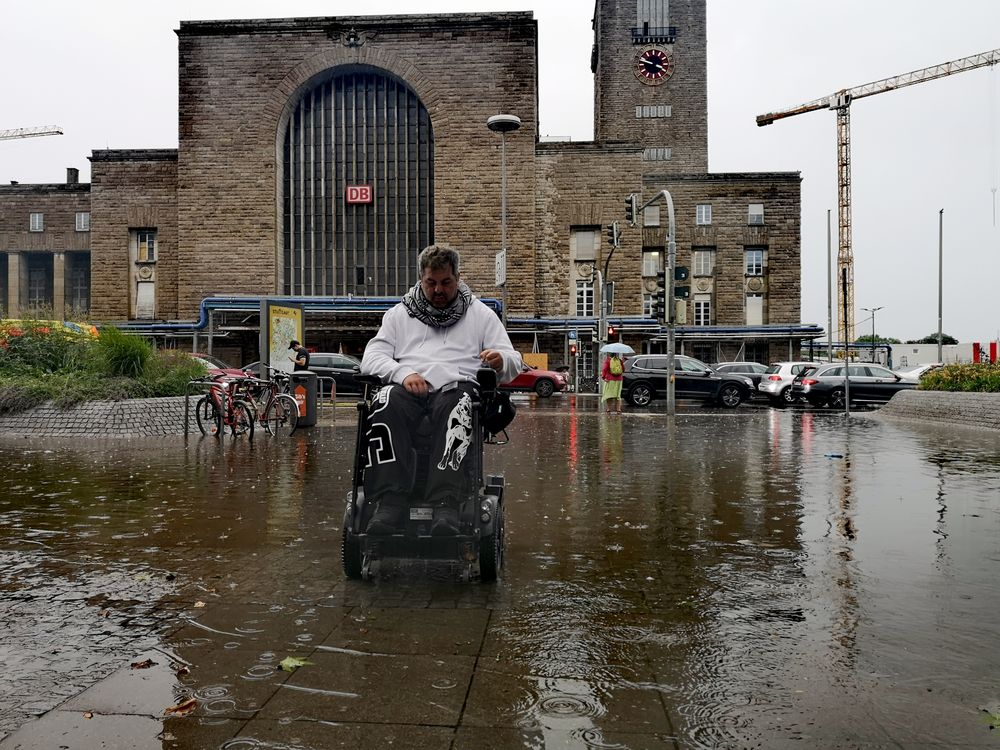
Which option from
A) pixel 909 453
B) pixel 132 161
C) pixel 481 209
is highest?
pixel 132 161

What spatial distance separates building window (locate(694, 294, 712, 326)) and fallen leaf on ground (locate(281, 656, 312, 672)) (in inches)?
2096

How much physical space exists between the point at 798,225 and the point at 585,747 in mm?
55677

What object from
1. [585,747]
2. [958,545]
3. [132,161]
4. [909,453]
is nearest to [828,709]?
[585,747]

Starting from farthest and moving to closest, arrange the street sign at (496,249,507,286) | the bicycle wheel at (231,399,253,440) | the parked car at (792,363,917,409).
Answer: the street sign at (496,249,507,286), the parked car at (792,363,917,409), the bicycle wheel at (231,399,253,440)

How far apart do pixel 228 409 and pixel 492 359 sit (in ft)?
35.0

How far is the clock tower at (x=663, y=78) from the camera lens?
2544 inches

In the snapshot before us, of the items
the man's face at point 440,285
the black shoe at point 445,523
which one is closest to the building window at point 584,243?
the man's face at point 440,285

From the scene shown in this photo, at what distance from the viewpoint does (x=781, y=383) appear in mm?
30516

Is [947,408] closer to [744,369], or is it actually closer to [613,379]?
[613,379]

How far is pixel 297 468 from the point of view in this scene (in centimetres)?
1000

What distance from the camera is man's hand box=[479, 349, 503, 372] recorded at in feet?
14.9

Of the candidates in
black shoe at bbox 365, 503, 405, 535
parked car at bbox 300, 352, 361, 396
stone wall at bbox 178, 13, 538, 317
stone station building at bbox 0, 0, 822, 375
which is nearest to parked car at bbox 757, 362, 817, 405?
stone station building at bbox 0, 0, 822, 375

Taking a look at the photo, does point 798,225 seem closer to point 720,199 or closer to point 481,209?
point 720,199

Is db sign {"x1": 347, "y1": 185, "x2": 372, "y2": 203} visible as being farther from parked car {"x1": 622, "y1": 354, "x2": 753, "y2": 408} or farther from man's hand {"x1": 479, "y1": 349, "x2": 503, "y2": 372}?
man's hand {"x1": 479, "y1": 349, "x2": 503, "y2": 372}
